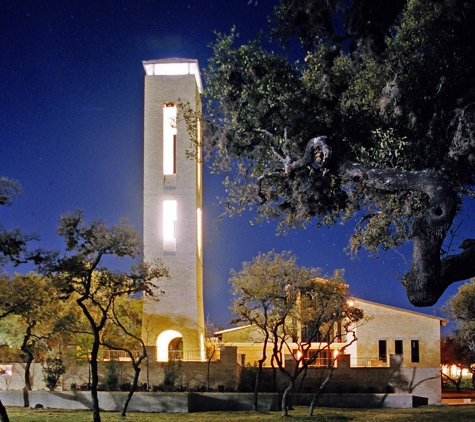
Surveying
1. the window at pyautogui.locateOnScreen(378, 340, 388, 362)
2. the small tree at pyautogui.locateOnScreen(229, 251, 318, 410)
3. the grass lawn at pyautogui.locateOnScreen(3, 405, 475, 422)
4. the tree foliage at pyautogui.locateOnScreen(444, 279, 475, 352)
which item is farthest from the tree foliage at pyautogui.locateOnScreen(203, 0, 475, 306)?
the window at pyautogui.locateOnScreen(378, 340, 388, 362)

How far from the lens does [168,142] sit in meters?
46.2

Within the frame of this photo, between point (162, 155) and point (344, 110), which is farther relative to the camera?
point (162, 155)

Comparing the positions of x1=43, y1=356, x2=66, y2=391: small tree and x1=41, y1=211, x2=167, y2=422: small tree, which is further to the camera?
x1=43, y1=356, x2=66, y2=391: small tree

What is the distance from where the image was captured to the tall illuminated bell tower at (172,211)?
143ft

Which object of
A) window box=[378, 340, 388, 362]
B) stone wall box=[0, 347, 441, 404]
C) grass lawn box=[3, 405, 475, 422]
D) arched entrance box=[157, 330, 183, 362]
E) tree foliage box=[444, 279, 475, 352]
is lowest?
grass lawn box=[3, 405, 475, 422]

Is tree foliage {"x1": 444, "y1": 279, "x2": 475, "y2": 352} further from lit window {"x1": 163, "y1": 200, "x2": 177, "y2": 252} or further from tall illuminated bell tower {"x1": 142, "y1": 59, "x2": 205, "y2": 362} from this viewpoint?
lit window {"x1": 163, "y1": 200, "x2": 177, "y2": 252}

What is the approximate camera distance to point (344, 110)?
604 inches

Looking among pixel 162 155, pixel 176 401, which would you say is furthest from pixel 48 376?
pixel 162 155

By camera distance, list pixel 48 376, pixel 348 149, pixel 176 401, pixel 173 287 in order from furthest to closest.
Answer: pixel 173 287, pixel 48 376, pixel 176 401, pixel 348 149

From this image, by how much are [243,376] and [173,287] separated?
8002 mm

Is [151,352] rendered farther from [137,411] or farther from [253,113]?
[253,113]

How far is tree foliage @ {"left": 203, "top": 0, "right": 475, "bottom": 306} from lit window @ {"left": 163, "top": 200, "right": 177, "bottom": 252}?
28.3 m

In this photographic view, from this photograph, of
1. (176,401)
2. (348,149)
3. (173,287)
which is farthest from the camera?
(173,287)

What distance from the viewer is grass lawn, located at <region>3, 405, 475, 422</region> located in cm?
2969
